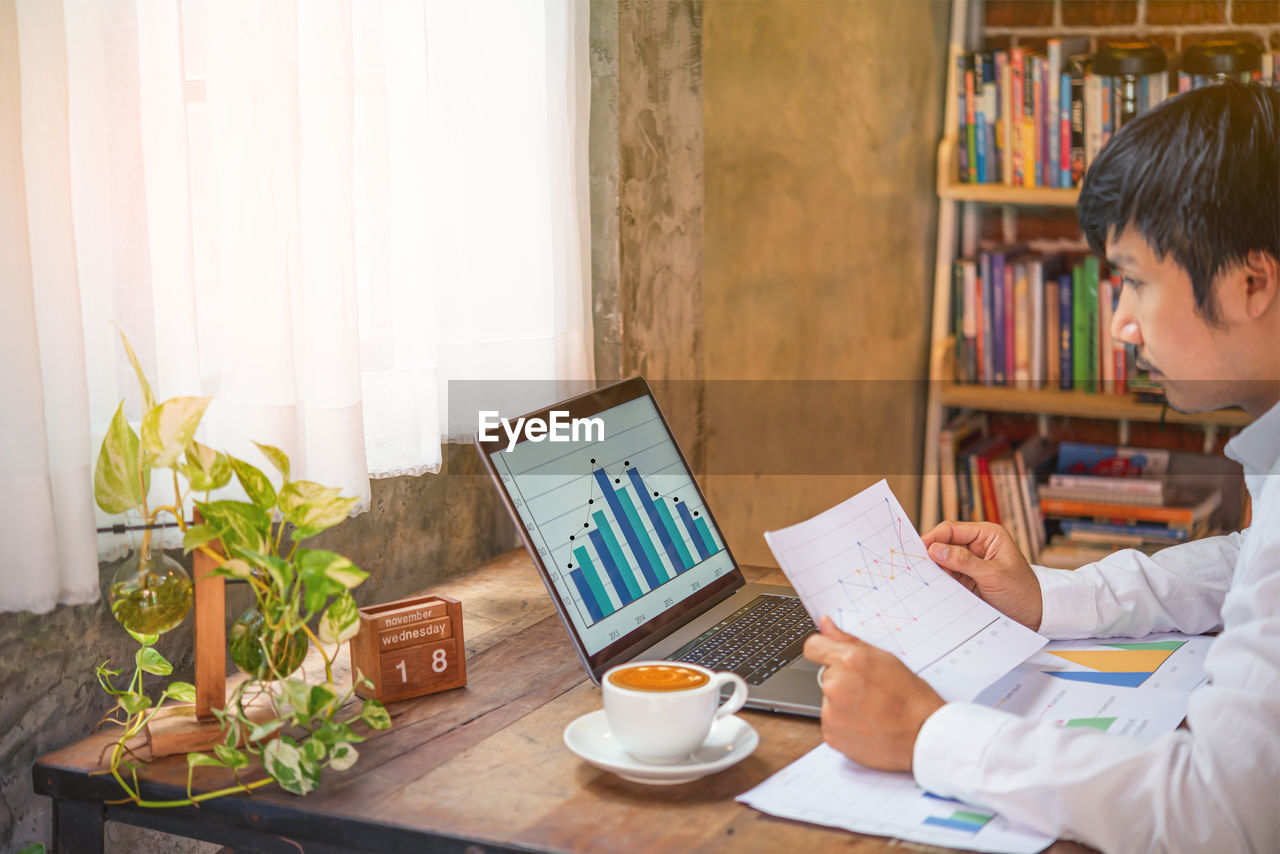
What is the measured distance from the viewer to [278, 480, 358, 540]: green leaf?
92 cm

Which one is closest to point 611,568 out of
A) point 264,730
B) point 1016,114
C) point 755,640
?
point 755,640

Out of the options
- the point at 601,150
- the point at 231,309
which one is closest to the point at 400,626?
the point at 231,309

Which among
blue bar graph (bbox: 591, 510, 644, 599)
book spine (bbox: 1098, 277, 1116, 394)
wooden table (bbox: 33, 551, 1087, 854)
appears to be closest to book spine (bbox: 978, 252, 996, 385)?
book spine (bbox: 1098, 277, 1116, 394)

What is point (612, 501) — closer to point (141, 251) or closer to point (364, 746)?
point (364, 746)

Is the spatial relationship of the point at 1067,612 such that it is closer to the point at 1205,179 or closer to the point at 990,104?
the point at 1205,179

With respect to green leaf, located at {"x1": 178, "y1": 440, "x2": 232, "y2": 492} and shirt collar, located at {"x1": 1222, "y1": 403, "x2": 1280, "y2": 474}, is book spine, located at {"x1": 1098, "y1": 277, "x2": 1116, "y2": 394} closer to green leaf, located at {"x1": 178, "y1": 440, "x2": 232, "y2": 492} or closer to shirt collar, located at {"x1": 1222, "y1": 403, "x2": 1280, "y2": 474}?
shirt collar, located at {"x1": 1222, "y1": 403, "x2": 1280, "y2": 474}

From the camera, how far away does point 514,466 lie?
1120 mm

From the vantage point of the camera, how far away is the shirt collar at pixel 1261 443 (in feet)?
3.18

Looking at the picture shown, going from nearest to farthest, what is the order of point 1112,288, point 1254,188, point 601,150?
1. point 1254,188
2. point 601,150
3. point 1112,288

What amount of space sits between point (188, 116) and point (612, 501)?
56 centimetres

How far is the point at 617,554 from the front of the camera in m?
1.18

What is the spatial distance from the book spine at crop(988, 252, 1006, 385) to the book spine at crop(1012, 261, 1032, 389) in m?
0.03

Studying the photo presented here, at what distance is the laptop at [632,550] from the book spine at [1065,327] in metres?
1.46

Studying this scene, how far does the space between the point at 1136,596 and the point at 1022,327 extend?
1.46m
